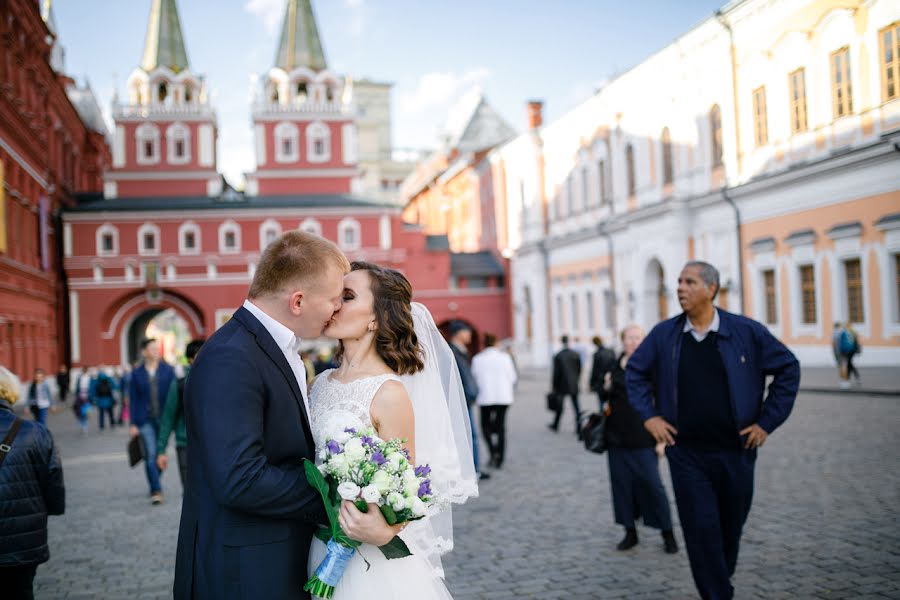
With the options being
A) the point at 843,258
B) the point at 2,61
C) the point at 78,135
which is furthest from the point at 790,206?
the point at 78,135

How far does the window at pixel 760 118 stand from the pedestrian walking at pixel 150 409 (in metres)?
22.8

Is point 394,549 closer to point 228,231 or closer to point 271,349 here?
point 271,349

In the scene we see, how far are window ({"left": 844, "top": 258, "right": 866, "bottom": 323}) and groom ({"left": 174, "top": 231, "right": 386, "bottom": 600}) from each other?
2392cm

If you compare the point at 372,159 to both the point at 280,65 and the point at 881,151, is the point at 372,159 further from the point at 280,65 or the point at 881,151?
the point at 881,151

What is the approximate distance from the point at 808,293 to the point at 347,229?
27.7 metres

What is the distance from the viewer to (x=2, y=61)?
91.7ft

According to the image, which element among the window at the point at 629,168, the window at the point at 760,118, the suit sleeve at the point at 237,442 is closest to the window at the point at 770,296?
the window at the point at 760,118

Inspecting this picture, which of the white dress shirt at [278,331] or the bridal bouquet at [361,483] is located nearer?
the bridal bouquet at [361,483]

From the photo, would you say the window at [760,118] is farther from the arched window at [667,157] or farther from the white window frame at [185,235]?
the white window frame at [185,235]

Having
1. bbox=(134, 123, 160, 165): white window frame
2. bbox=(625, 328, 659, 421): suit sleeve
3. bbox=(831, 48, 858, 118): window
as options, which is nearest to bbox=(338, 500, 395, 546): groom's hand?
bbox=(625, 328, 659, 421): suit sleeve

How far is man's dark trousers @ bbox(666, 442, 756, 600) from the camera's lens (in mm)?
5195

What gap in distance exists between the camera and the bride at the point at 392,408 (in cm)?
339

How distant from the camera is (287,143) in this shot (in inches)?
1955

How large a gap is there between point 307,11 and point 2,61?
27.2 metres
